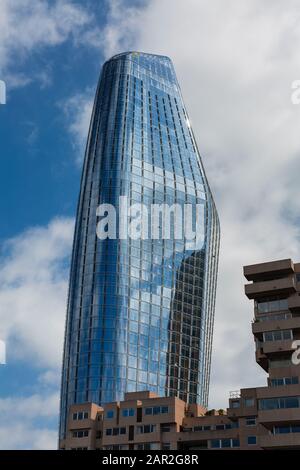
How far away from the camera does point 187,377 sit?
629 feet

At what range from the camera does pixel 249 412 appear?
9394cm

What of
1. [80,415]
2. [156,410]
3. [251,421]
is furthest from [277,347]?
[80,415]

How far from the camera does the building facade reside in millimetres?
83688

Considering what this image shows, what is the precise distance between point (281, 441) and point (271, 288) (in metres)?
22.8

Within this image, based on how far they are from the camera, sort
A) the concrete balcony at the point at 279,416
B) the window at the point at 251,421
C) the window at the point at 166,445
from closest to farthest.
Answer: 1. the concrete balcony at the point at 279,416
2. the window at the point at 251,421
3. the window at the point at 166,445

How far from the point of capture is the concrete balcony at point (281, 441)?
81.2 m

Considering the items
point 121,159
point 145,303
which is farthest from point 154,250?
point 121,159

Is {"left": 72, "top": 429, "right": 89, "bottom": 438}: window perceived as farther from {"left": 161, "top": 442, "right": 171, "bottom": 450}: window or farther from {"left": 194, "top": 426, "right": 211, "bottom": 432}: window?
{"left": 194, "top": 426, "right": 211, "bottom": 432}: window

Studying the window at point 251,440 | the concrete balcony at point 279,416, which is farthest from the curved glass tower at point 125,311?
the concrete balcony at point 279,416

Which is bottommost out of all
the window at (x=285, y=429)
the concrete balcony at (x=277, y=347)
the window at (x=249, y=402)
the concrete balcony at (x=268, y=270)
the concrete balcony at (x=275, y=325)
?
the window at (x=285, y=429)

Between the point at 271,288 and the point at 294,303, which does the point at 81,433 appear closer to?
the point at 271,288

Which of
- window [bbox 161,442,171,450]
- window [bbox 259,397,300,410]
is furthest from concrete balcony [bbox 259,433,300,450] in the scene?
window [bbox 161,442,171,450]

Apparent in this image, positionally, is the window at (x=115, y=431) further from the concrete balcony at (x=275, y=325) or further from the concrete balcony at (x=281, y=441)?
the concrete balcony at (x=281, y=441)
